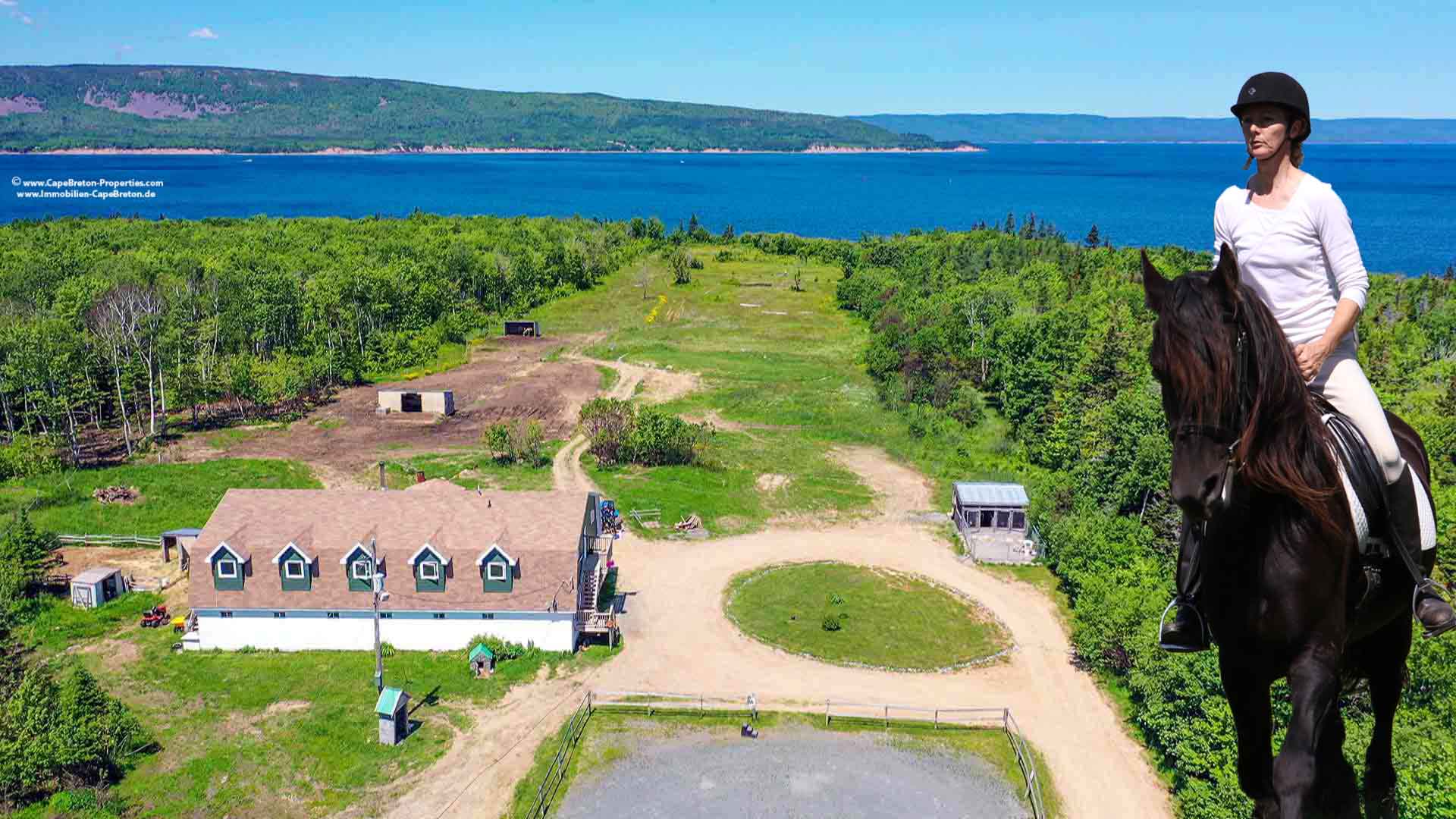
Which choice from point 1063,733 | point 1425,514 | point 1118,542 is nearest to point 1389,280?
point 1118,542

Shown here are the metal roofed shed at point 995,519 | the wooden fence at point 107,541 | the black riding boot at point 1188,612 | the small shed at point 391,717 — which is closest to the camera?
the black riding boot at point 1188,612

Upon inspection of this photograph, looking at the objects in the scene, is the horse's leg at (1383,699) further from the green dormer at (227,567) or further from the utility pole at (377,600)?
the green dormer at (227,567)

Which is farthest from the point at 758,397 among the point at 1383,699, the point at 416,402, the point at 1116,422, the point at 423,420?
the point at 1383,699

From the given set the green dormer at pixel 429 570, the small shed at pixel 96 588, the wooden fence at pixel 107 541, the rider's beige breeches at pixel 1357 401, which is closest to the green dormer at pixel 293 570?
the green dormer at pixel 429 570

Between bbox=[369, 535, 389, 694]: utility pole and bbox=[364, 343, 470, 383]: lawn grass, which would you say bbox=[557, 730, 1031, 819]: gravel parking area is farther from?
bbox=[364, 343, 470, 383]: lawn grass

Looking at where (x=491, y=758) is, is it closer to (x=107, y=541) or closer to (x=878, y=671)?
(x=878, y=671)

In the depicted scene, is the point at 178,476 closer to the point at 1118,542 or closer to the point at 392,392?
the point at 392,392
